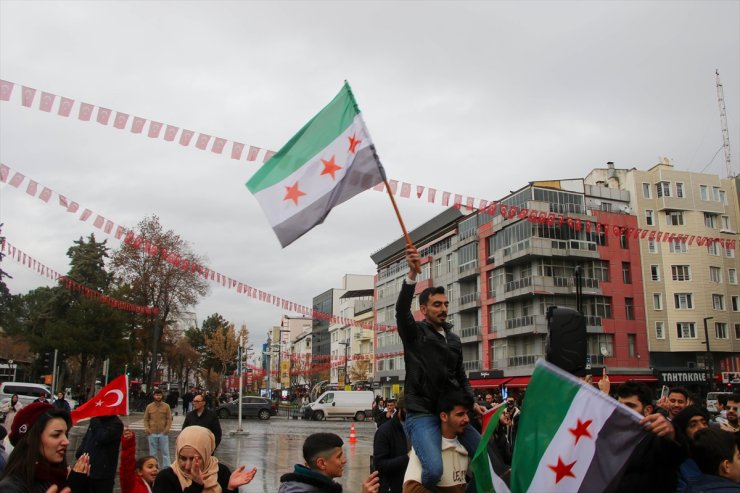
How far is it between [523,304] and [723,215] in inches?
770

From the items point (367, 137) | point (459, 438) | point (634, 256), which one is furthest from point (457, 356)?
point (634, 256)

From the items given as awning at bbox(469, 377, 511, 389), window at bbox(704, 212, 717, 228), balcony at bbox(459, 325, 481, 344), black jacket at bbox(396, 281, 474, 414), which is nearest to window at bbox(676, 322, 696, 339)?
window at bbox(704, 212, 717, 228)

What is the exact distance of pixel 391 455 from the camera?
5.80 meters

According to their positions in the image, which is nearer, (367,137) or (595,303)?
(367,137)

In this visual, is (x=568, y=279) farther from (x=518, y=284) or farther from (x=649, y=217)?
(x=649, y=217)

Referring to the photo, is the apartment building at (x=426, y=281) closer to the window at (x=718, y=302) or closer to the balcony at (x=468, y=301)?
the balcony at (x=468, y=301)

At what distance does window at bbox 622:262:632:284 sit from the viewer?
54250mm

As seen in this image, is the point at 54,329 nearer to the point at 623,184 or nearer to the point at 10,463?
the point at 623,184

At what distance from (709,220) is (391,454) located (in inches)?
2305

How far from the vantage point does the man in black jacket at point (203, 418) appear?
1045cm

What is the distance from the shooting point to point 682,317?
53594 millimetres

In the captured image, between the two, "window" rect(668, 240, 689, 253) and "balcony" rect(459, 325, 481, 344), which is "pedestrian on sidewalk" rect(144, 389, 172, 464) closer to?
"balcony" rect(459, 325, 481, 344)

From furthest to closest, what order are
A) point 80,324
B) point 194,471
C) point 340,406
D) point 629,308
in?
1. point 629,308
2. point 80,324
3. point 340,406
4. point 194,471

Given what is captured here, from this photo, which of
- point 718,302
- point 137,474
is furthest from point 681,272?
point 137,474
